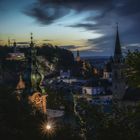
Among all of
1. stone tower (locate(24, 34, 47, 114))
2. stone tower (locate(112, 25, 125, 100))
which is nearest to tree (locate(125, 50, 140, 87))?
stone tower (locate(24, 34, 47, 114))

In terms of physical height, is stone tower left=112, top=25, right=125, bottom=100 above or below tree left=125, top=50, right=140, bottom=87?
below

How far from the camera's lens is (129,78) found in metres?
17.7

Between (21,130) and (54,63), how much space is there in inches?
4887

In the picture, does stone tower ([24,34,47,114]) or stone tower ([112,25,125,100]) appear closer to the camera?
stone tower ([24,34,47,114])

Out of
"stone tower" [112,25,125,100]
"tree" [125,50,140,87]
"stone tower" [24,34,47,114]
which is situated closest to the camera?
"tree" [125,50,140,87]

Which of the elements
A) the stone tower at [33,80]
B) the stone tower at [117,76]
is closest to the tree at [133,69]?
the stone tower at [33,80]

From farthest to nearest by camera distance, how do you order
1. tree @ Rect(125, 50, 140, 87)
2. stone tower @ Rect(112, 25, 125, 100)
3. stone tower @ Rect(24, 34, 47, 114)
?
stone tower @ Rect(112, 25, 125, 100) < stone tower @ Rect(24, 34, 47, 114) < tree @ Rect(125, 50, 140, 87)

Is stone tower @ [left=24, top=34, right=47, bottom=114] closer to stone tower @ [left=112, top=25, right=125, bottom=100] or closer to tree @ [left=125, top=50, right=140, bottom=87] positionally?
tree @ [left=125, top=50, right=140, bottom=87]

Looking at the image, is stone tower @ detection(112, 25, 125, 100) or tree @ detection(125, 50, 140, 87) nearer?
tree @ detection(125, 50, 140, 87)

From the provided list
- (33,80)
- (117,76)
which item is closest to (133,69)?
(33,80)

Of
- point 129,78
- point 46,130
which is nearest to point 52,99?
point 46,130

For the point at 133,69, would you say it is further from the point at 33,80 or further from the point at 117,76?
the point at 117,76

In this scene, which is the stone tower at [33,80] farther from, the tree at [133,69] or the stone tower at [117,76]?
the stone tower at [117,76]

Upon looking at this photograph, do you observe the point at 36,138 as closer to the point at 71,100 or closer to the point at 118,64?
the point at 71,100
